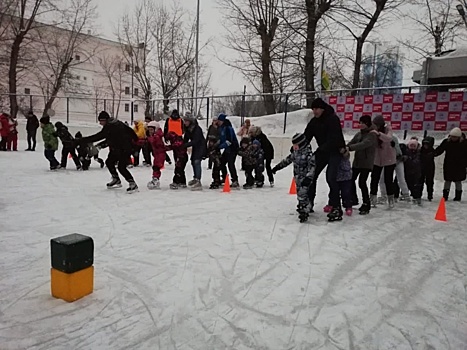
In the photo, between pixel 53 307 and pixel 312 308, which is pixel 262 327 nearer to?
pixel 312 308

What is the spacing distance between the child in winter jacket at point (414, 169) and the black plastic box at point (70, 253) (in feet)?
22.7

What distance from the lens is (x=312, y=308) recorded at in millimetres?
3252

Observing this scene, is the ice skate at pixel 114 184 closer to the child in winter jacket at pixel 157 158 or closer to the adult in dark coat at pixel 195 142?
the child in winter jacket at pixel 157 158

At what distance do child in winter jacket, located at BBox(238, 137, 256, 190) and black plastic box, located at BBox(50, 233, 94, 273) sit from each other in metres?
6.40

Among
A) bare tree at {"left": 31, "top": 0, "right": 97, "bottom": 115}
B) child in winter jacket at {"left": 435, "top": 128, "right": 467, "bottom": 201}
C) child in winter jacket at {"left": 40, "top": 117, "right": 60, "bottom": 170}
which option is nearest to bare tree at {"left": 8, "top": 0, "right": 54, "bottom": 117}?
bare tree at {"left": 31, "top": 0, "right": 97, "bottom": 115}

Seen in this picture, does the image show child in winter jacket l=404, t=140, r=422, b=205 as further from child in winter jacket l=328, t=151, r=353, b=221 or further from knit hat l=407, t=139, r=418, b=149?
child in winter jacket l=328, t=151, r=353, b=221

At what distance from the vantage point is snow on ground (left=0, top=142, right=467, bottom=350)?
9.18 feet

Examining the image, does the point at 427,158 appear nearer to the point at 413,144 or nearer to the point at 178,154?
the point at 413,144

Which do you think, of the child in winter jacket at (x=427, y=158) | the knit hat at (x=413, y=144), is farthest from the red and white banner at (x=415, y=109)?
the knit hat at (x=413, y=144)

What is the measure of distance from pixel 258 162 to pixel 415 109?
688 cm

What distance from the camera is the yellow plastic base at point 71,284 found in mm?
3152

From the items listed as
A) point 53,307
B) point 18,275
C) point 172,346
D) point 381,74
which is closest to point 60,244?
point 53,307

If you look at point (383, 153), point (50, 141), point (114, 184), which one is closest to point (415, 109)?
point (383, 153)

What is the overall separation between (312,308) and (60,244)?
2187 millimetres
